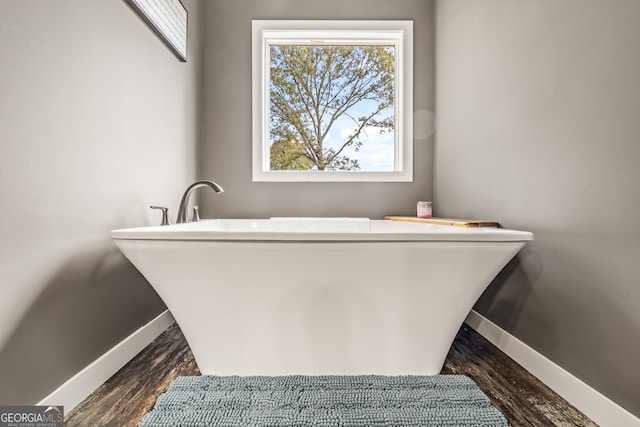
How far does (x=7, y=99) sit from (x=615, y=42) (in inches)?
70.9

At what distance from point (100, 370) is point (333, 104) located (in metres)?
2.27

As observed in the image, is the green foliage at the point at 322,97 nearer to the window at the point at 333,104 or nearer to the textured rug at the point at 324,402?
the window at the point at 333,104

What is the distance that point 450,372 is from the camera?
4.59 feet

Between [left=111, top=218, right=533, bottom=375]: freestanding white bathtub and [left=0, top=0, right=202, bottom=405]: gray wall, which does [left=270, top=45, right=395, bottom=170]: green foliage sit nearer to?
[left=0, top=0, right=202, bottom=405]: gray wall

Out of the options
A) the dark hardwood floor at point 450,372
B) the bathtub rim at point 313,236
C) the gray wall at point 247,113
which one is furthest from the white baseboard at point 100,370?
the gray wall at point 247,113

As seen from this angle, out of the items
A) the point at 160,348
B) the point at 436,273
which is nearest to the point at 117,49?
the point at 160,348

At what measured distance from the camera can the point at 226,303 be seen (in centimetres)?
125

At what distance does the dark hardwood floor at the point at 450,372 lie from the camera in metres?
1.10

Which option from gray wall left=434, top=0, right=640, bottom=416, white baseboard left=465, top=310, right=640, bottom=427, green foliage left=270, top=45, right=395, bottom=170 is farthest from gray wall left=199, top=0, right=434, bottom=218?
white baseboard left=465, top=310, right=640, bottom=427

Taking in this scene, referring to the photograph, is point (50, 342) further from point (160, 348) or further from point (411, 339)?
point (411, 339)

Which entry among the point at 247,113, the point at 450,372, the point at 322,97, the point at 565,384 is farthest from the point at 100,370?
the point at 322,97

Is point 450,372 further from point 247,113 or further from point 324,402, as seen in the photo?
point 247,113

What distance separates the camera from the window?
2.53m

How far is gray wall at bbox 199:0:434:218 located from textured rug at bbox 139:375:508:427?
1.41 meters
